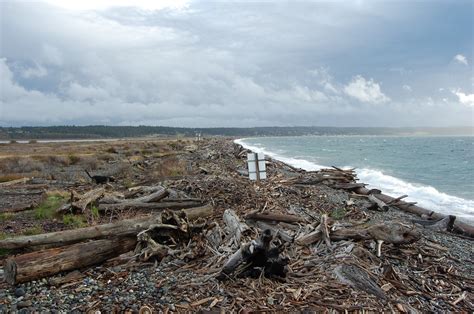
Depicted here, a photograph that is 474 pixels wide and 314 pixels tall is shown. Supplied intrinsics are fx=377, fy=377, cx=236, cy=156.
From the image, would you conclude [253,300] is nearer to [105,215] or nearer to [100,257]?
[100,257]

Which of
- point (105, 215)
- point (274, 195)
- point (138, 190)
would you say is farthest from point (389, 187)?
point (105, 215)

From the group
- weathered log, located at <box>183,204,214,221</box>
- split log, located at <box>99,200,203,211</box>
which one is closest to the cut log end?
weathered log, located at <box>183,204,214,221</box>

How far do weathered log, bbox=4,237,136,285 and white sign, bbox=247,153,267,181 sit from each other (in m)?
7.62

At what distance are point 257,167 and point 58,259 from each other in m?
8.97

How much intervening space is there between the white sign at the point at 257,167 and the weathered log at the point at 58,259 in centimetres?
762

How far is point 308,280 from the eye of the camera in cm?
577

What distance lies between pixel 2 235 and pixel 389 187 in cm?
2312

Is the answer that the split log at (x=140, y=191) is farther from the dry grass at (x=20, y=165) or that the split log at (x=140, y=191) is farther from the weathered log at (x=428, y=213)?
the dry grass at (x=20, y=165)

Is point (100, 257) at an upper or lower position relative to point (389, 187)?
upper

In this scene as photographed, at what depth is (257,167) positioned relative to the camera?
45.9 feet

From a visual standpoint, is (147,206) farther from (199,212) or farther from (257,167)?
(257,167)

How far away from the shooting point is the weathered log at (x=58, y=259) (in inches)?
212

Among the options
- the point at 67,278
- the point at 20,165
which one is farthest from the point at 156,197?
the point at 20,165

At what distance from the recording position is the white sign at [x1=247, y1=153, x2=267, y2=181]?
45.6ft
